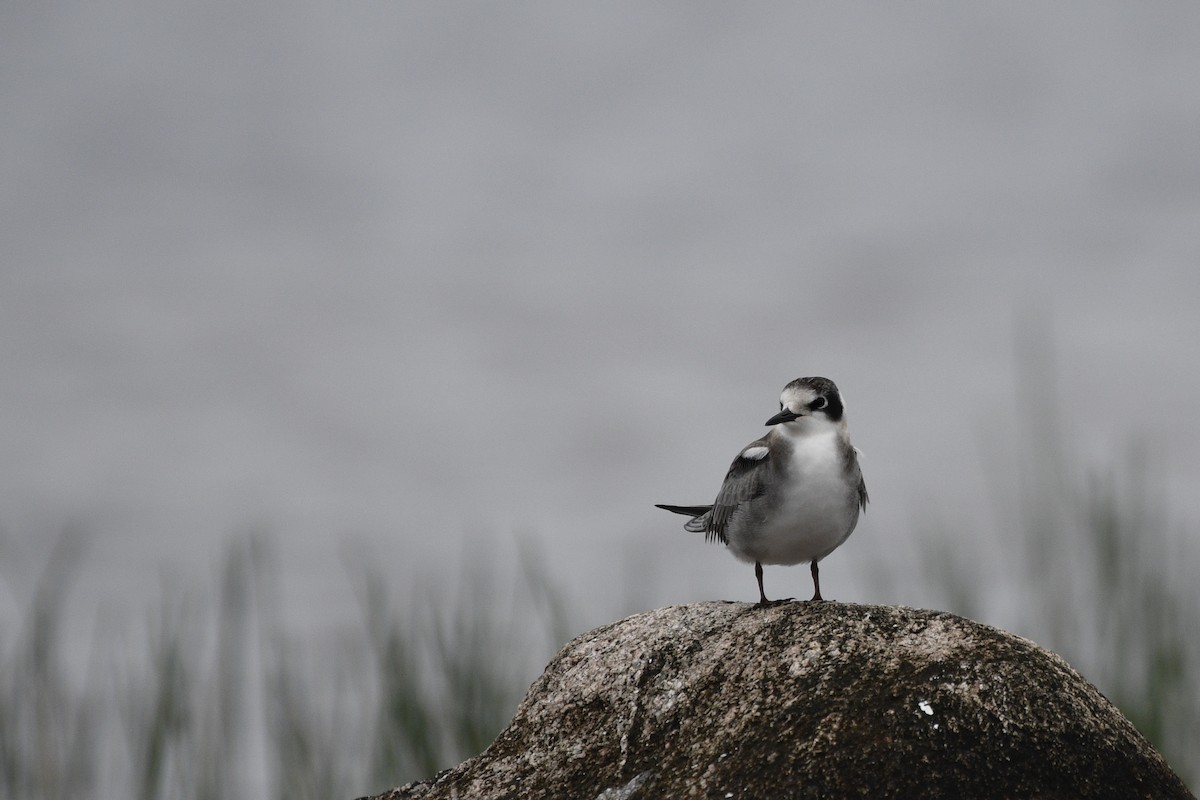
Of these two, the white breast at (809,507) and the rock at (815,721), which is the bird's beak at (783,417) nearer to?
the white breast at (809,507)

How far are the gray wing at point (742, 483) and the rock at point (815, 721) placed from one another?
2.66ft

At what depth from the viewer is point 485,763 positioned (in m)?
5.55

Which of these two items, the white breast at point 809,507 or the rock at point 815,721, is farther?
the white breast at point 809,507

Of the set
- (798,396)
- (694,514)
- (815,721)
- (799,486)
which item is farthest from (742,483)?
(815,721)

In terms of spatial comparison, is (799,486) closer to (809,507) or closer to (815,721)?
(809,507)

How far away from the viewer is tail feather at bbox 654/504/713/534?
710 cm

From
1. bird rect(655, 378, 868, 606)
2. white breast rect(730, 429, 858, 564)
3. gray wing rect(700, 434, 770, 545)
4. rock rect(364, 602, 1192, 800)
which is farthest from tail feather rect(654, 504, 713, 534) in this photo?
rock rect(364, 602, 1192, 800)

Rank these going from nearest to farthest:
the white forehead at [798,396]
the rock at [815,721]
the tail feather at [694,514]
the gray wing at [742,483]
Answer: the rock at [815,721], the white forehead at [798,396], the gray wing at [742,483], the tail feather at [694,514]

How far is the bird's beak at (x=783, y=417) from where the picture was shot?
6086 mm

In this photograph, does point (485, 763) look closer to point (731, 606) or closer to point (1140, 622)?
point (731, 606)

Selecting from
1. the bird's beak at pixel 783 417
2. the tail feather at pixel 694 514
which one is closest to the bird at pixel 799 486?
the bird's beak at pixel 783 417

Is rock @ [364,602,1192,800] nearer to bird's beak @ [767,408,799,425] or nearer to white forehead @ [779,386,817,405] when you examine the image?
bird's beak @ [767,408,799,425]

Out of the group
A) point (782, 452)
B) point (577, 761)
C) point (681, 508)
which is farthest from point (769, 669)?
point (681, 508)

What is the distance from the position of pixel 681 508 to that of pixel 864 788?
3183mm
